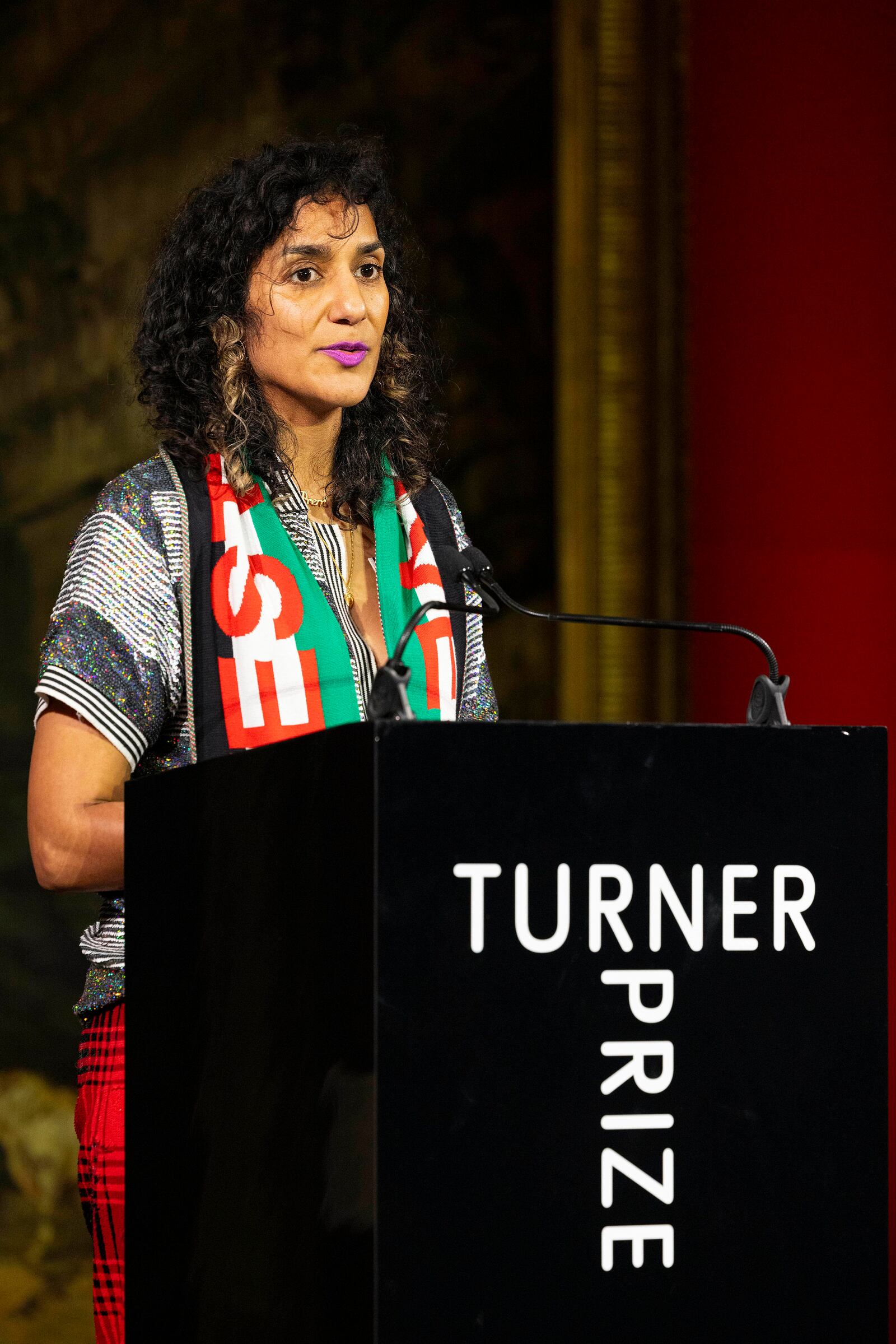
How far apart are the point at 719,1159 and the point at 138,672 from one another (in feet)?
2.05

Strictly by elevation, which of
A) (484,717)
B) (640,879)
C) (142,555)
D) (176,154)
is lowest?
(640,879)

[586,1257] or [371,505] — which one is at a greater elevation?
[371,505]

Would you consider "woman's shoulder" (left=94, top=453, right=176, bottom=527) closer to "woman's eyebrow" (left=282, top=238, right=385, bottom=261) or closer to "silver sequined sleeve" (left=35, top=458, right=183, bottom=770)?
"silver sequined sleeve" (left=35, top=458, right=183, bottom=770)

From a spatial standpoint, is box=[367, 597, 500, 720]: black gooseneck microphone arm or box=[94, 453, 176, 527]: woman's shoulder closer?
box=[367, 597, 500, 720]: black gooseneck microphone arm

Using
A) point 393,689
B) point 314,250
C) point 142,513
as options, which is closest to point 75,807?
point 142,513

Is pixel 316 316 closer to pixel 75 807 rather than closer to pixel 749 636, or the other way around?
pixel 75 807

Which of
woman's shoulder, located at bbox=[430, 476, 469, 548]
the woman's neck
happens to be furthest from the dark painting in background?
the woman's neck

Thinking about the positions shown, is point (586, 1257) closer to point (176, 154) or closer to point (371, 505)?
point (371, 505)

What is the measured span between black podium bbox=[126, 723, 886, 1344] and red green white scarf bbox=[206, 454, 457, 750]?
0.38 meters

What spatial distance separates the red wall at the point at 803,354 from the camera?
7.92 feet

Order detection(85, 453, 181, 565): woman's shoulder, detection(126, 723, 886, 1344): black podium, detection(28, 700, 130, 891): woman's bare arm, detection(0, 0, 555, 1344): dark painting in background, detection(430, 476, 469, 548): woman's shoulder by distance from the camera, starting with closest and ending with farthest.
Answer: detection(126, 723, 886, 1344): black podium < detection(28, 700, 130, 891): woman's bare arm < detection(85, 453, 181, 565): woman's shoulder < detection(430, 476, 469, 548): woman's shoulder < detection(0, 0, 555, 1344): dark painting in background

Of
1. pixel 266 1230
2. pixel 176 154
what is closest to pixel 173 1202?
pixel 266 1230

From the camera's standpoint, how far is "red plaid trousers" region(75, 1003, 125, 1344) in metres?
1.28

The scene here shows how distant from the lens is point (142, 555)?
4.37ft
